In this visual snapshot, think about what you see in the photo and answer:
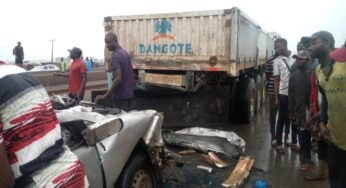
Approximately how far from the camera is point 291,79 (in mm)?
5953

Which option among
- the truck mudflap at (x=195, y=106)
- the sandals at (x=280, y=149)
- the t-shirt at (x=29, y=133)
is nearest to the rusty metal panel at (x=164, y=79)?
the truck mudflap at (x=195, y=106)

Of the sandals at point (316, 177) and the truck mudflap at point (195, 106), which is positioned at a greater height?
the truck mudflap at point (195, 106)

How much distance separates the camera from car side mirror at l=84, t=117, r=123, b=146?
9.80 feet

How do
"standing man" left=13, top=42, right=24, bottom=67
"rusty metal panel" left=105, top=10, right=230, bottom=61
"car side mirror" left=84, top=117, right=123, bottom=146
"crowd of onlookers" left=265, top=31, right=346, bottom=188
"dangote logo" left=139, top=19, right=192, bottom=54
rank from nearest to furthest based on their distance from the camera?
"car side mirror" left=84, top=117, right=123, bottom=146 < "crowd of onlookers" left=265, top=31, right=346, bottom=188 < "rusty metal panel" left=105, top=10, right=230, bottom=61 < "dangote logo" left=139, top=19, right=192, bottom=54 < "standing man" left=13, top=42, right=24, bottom=67

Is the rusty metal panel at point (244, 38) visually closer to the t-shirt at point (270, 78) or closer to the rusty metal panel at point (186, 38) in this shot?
the rusty metal panel at point (186, 38)

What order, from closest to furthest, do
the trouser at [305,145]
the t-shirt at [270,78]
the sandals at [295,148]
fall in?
the trouser at [305,145] → the sandals at [295,148] → the t-shirt at [270,78]

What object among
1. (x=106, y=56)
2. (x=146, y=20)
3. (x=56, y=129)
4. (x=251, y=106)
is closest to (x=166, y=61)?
(x=146, y=20)

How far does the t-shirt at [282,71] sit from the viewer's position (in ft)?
21.5

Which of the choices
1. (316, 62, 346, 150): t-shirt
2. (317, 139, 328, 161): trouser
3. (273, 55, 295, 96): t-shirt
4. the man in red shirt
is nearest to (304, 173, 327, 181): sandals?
(317, 139, 328, 161): trouser

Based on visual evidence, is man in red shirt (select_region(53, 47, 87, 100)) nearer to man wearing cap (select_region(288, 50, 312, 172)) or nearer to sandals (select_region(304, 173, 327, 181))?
man wearing cap (select_region(288, 50, 312, 172))

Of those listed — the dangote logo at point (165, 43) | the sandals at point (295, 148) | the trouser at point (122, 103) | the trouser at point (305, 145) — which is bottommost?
the sandals at point (295, 148)

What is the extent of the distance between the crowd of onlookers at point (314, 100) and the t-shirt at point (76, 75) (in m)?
3.42

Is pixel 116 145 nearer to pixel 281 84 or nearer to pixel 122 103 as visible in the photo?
pixel 122 103

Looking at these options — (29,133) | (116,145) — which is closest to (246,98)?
(116,145)
